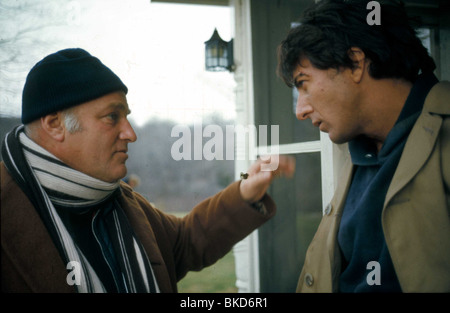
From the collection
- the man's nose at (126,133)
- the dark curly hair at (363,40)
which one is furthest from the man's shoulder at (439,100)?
the man's nose at (126,133)

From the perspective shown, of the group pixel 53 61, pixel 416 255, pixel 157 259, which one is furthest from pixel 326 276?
pixel 53 61

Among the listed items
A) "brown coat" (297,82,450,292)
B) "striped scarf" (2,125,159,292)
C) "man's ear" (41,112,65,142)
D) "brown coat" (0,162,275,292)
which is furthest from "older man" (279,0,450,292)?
"man's ear" (41,112,65,142)

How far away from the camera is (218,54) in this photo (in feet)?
6.29

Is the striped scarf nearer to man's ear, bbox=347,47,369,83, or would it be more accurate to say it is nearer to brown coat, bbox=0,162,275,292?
brown coat, bbox=0,162,275,292

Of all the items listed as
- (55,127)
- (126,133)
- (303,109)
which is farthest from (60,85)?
(303,109)

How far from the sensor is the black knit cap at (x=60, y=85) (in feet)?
3.19

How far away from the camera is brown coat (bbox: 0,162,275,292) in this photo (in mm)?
863

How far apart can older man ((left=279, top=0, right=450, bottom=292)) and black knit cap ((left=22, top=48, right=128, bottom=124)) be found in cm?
68

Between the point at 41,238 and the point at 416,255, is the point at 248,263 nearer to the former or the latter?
the point at 416,255

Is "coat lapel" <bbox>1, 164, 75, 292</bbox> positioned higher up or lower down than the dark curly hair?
lower down

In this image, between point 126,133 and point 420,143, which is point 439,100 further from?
point 126,133

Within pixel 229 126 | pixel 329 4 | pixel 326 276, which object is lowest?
pixel 326 276
